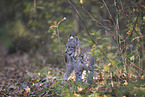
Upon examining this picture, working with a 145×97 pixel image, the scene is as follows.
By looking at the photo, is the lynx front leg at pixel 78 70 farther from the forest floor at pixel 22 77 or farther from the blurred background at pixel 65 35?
the forest floor at pixel 22 77

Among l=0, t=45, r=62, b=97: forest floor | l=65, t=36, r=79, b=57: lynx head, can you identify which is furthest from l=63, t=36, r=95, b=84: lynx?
l=0, t=45, r=62, b=97: forest floor

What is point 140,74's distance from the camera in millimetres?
3338

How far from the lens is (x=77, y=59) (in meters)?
4.24

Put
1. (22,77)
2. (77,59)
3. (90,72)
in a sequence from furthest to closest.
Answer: (22,77) < (77,59) < (90,72)

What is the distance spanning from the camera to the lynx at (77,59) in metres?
4.17

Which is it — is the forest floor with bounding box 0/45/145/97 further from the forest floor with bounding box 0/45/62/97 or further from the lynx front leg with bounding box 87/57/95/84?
the lynx front leg with bounding box 87/57/95/84

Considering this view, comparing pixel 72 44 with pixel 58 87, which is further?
pixel 72 44

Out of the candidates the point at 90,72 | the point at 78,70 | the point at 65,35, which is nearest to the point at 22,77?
the point at 65,35

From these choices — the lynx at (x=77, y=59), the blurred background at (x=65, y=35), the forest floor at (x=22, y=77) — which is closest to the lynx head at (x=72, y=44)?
the lynx at (x=77, y=59)

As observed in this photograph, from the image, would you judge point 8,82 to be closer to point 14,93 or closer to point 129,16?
point 14,93

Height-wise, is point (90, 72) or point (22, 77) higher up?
point (90, 72)

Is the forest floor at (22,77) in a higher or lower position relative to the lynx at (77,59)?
lower

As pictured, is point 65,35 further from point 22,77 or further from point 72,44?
point 22,77

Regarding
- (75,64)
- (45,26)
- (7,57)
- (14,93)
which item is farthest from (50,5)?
(7,57)
